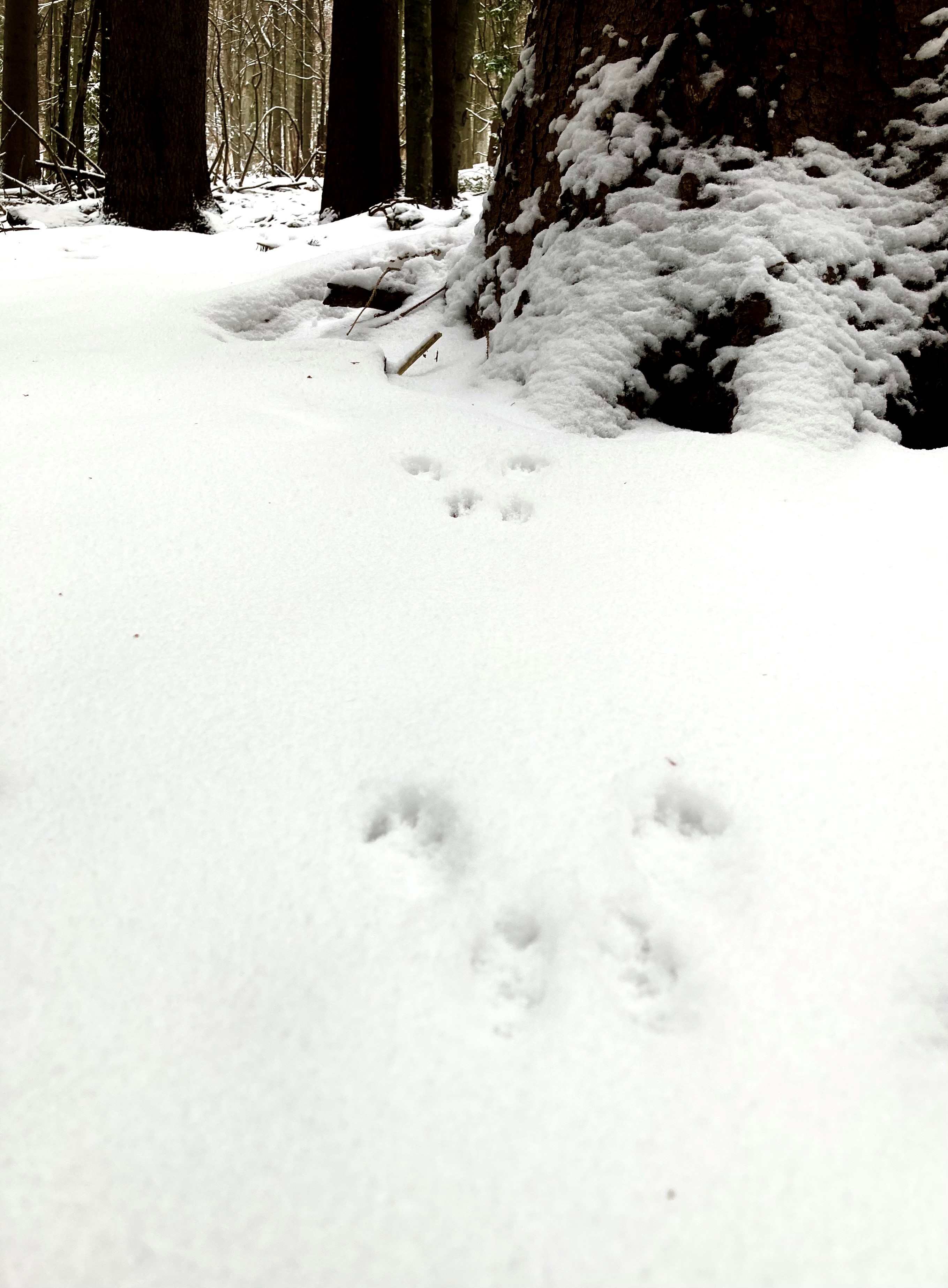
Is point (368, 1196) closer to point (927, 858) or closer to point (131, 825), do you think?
point (131, 825)

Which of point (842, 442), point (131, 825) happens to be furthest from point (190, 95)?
point (131, 825)

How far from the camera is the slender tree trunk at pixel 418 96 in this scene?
18.1ft

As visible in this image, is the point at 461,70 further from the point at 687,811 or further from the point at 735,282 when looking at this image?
the point at 687,811

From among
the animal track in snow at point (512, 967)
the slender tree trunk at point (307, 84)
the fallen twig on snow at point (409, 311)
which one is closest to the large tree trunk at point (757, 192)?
the fallen twig on snow at point (409, 311)

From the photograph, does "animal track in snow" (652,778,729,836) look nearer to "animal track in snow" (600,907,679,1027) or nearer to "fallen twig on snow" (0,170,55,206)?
"animal track in snow" (600,907,679,1027)

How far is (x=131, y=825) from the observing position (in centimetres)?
82

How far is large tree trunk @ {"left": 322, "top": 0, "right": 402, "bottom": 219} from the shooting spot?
4.11 metres

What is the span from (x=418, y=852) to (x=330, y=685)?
267 mm

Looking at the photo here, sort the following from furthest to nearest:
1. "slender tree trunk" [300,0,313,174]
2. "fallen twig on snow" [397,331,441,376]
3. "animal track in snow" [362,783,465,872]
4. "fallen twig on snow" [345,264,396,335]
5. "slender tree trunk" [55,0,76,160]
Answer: "slender tree trunk" [300,0,313,174] < "slender tree trunk" [55,0,76,160] < "fallen twig on snow" [345,264,396,335] < "fallen twig on snow" [397,331,441,376] < "animal track in snow" [362,783,465,872]

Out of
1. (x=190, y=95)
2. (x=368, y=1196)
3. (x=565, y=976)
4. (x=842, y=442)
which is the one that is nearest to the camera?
(x=368, y=1196)

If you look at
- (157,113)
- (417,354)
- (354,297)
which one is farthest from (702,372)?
(157,113)

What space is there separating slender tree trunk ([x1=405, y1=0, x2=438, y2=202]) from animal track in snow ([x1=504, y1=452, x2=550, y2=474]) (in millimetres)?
4813

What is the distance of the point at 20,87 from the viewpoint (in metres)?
7.32

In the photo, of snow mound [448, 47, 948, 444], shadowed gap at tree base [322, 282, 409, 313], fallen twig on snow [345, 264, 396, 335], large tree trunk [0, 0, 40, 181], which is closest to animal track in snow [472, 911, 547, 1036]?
snow mound [448, 47, 948, 444]
